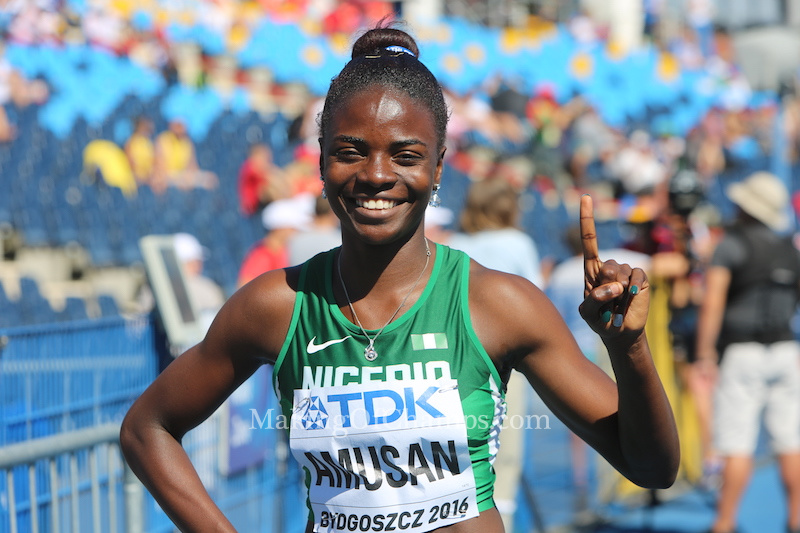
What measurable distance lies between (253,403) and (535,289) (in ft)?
8.28

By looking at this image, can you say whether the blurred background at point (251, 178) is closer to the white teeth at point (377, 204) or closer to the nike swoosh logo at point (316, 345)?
the white teeth at point (377, 204)

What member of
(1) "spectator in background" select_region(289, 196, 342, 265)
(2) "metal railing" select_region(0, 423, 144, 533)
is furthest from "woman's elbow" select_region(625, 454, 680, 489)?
(1) "spectator in background" select_region(289, 196, 342, 265)

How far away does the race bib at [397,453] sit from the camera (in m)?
1.84

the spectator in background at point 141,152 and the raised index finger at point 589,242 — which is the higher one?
the spectator in background at point 141,152

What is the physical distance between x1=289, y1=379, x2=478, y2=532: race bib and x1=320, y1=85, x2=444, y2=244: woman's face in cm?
30

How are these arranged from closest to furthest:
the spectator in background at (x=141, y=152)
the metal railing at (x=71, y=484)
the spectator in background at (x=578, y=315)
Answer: the metal railing at (x=71, y=484)
the spectator in background at (x=578, y=315)
the spectator in background at (x=141, y=152)

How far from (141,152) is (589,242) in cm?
931

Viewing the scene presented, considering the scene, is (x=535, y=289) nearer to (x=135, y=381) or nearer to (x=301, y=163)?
(x=135, y=381)

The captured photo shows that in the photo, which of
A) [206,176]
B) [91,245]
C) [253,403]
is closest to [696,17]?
[206,176]

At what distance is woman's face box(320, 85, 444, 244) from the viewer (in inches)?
71.8

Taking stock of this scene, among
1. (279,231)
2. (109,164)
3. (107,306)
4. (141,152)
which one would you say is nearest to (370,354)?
(279,231)

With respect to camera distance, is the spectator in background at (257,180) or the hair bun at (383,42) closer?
the hair bun at (383,42)

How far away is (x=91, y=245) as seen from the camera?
829 centimetres

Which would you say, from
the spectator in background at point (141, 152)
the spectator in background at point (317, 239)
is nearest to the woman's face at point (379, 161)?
the spectator in background at point (317, 239)
